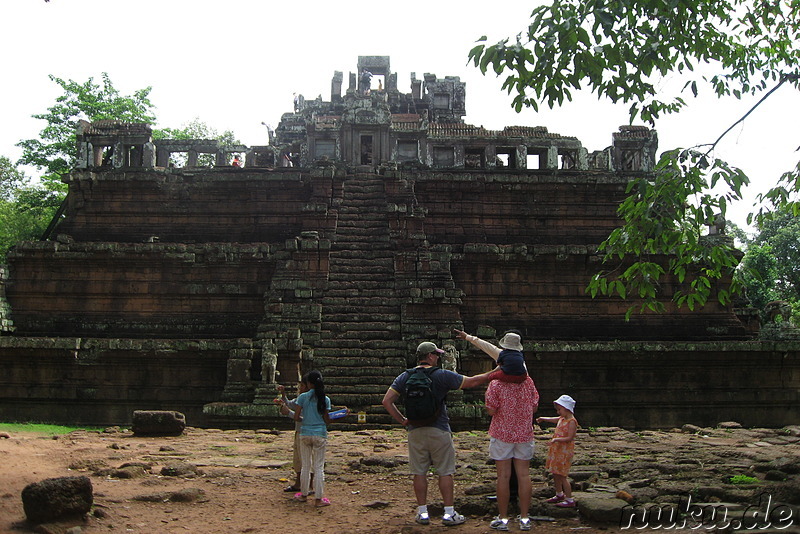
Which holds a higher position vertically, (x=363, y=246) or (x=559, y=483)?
(x=363, y=246)

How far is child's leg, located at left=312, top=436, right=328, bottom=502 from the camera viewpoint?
7.45 meters

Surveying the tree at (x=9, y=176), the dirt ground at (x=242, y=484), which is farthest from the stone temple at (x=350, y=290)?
the tree at (x=9, y=176)

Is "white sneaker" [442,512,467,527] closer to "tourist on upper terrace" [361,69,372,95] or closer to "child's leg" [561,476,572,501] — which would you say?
"child's leg" [561,476,572,501]

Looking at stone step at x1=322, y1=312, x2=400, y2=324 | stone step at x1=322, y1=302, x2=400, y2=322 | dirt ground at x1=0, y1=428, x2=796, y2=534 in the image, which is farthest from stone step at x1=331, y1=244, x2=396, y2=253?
dirt ground at x1=0, y1=428, x2=796, y2=534

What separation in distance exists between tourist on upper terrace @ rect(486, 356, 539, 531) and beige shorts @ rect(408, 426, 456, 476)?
389 millimetres

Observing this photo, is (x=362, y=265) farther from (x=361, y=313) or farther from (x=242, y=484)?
(x=242, y=484)

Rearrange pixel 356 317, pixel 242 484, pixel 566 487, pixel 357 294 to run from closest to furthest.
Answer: pixel 566 487 → pixel 242 484 → pixel 356 317 → pixel 357 294

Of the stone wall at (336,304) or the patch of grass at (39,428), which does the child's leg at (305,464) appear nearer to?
the stone wall at (336,304)

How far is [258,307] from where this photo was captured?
18.3 m

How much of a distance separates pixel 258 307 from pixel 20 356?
17.6 feet

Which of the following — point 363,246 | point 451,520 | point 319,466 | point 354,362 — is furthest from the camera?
point 363,246

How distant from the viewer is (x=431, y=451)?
6660mm

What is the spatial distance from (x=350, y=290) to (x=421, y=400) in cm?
1096

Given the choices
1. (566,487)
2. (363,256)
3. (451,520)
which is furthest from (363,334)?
(451,520)
